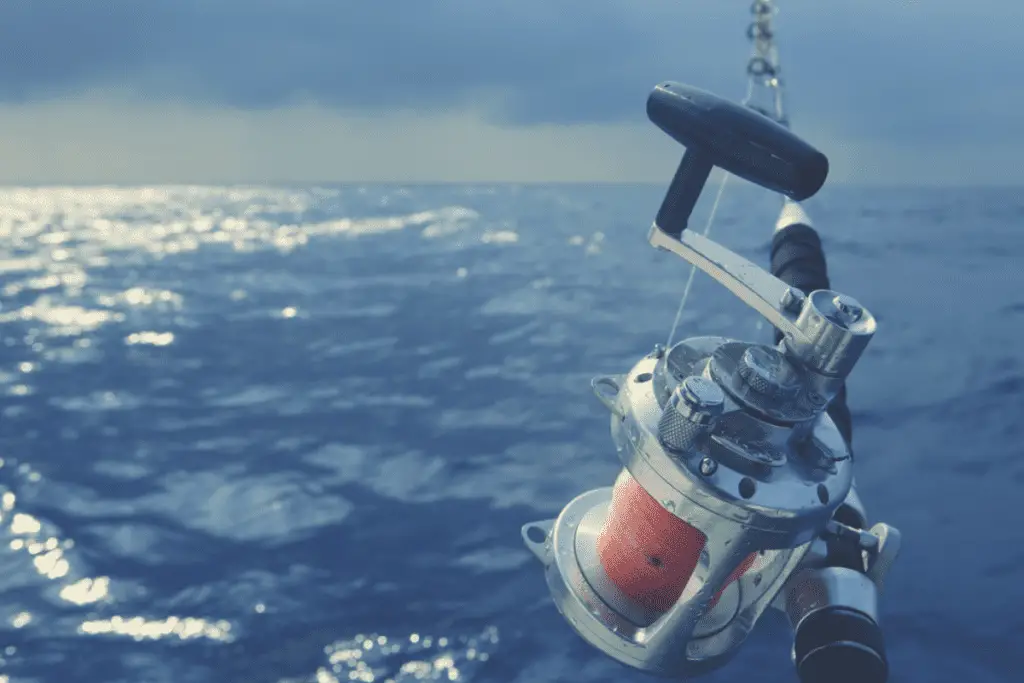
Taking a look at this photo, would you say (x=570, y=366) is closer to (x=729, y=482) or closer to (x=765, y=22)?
(x=765, y=22)

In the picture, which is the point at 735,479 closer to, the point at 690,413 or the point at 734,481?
the point at 734,481

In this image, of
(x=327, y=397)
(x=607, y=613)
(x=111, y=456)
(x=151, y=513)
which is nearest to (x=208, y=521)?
(x=151, y=513)

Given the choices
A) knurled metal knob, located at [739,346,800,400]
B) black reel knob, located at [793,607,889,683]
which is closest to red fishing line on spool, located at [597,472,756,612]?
black reel knob, located at [793,607,889,683]

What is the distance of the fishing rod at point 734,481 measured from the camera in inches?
71.6

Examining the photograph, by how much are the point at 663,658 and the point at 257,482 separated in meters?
5.64

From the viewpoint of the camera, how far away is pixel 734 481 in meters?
1.79

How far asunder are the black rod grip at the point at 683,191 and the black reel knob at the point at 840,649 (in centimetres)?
117

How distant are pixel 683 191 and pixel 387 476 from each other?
5.32 m

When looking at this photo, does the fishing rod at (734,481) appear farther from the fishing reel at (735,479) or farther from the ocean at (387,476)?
the ocean at (387,476)

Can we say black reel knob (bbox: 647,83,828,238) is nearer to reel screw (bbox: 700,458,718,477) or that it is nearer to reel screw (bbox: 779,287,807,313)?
reel screw (bbox: 779,287,807,313)

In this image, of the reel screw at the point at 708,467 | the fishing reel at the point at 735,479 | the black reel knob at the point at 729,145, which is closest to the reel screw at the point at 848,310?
the fishing reel at the point at 735,479

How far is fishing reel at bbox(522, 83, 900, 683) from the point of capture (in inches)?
71.5

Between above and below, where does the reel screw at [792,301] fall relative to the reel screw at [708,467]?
above

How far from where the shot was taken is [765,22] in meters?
3.88
